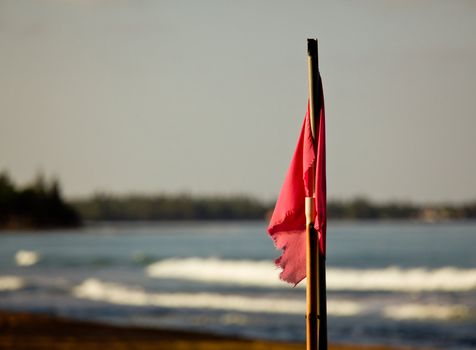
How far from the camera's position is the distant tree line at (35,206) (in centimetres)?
10056

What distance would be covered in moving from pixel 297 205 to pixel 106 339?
11.6 m

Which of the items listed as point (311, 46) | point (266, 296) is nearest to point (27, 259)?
point (266, 296)

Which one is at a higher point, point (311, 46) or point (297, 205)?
point (311, 46)

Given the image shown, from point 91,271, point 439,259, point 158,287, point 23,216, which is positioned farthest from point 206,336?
point 23,216

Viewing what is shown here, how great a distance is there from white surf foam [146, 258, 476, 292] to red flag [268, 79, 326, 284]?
27.9m

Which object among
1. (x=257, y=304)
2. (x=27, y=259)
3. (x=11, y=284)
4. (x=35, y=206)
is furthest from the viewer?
(x=35, y=206)

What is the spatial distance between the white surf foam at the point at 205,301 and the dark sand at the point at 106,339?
6873 mm

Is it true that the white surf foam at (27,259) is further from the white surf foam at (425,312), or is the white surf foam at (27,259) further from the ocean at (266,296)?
the white surf foam at (425,312)

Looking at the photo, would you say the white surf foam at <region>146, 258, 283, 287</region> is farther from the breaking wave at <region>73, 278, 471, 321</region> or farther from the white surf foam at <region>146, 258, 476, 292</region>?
the breaking wave at <region>73, 278, 471, 321</region>

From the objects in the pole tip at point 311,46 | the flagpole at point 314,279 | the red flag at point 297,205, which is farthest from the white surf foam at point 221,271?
the pole tip at point 311,46

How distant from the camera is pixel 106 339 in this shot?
16.3 metres

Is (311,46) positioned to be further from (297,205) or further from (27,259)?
(27,259)

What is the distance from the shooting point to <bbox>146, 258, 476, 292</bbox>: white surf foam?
35.0 m

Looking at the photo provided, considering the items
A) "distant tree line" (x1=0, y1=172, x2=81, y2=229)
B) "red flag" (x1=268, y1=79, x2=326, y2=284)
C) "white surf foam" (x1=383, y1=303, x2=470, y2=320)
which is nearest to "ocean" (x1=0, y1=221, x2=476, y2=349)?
"white surf foam" (x1=383, y1=303, x2=470, y2=320)
